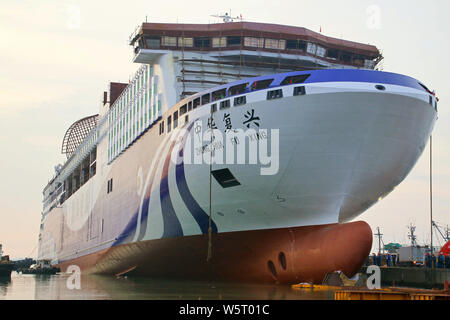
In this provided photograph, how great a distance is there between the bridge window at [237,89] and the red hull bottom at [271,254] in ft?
17.7

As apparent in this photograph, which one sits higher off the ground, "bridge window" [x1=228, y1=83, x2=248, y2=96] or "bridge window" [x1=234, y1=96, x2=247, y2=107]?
"bridge window" [x1=228, y1=83, x2=248, y2=96]

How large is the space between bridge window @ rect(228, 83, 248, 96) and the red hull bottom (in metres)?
5.40

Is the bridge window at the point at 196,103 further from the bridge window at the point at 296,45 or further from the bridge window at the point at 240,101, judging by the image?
the bridge window at the point at 296,45

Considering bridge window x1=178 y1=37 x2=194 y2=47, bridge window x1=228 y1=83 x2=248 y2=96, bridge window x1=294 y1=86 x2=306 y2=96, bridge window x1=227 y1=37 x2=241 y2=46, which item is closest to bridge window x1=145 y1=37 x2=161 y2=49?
bridge window x1=178 y1=37 x2=194 y2=47

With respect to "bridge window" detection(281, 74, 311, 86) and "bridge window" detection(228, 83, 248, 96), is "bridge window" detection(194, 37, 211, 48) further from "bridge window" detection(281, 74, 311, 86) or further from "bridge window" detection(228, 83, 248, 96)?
"bridge window" detection(281, 74, 311, 86)

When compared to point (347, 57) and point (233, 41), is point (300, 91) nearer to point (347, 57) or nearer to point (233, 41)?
point (233, 41)

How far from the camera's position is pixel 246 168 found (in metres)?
21.5

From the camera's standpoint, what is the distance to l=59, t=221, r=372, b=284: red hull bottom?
20422 millimetres

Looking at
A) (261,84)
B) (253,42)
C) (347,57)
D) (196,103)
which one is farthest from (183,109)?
(347,57)

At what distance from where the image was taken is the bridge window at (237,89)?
72.9 ft

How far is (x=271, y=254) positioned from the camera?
21922 mm
